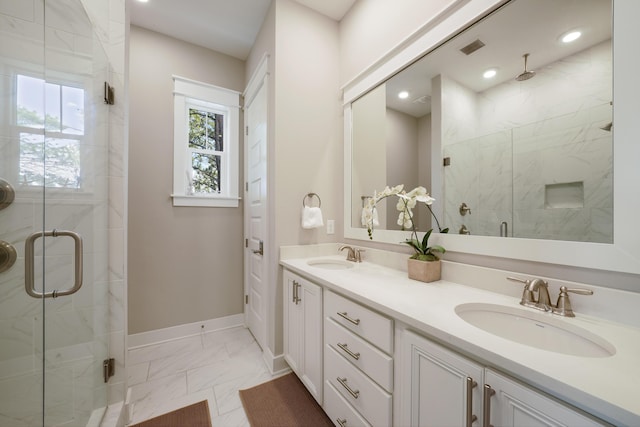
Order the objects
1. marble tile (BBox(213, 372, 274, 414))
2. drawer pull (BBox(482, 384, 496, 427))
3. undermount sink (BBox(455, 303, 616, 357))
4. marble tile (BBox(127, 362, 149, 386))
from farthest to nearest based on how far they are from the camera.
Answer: marble tile (BBox(127, 362, 149, 386)), marble tile (BBox(213, 372, 274, 414)), undermount sink (BBox(455, 303, 616, 357)), drawer pull (BBox(482, 384, 496, 427))

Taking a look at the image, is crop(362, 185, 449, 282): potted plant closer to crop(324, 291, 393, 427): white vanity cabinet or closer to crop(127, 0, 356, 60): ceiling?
crop(324, 291, 393, 427): white vanity cabinet

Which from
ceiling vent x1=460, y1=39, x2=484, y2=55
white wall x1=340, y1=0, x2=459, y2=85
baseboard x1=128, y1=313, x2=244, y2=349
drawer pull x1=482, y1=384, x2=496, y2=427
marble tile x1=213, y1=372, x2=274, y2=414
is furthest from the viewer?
baseboard x1=128, y1=313, x2=244, y2=349

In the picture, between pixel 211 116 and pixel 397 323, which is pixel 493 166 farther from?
pixel 211 116

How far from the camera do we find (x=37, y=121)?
42.8 inches

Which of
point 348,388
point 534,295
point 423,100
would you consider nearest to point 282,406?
point 348,388

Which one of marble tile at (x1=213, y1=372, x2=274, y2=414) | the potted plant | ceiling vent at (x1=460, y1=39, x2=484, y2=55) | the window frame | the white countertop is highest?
ceiling vent at (x1=460, y1=39, x2=484, y2=55)

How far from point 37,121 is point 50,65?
0.29m

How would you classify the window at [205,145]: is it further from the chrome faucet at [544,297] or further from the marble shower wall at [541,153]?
the chrome faucet at [544,297]

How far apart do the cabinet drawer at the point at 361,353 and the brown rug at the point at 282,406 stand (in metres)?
0.52

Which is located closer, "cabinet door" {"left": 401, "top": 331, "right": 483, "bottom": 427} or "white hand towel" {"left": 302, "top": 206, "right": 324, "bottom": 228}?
"cabinet door" {"left": 401, "top": 331, "right": 483, "bottom": 427}

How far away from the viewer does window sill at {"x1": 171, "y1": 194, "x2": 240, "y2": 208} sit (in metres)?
2.40

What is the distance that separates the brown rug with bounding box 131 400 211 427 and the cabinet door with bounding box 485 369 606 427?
152cm

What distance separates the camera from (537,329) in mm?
843

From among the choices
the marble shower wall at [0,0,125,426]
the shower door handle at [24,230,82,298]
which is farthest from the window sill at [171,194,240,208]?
the shower door handle at [24,230,82,298]
